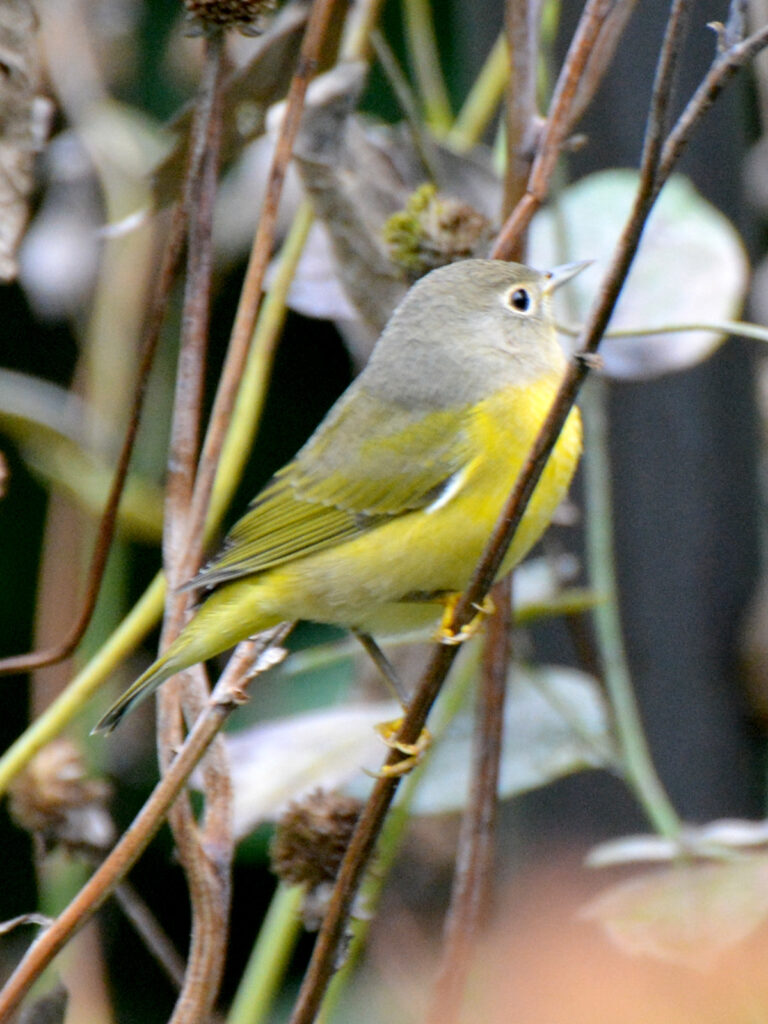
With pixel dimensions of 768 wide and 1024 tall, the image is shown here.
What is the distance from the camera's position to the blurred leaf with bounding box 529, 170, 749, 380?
7.21 ft

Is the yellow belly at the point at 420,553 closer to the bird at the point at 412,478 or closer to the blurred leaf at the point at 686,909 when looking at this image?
the bird at the point at 412,478

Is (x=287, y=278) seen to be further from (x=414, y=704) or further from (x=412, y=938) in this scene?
(x=412, y=938)

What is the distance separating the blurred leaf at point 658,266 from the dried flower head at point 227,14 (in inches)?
31.9

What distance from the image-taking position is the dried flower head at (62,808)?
6.12 feet

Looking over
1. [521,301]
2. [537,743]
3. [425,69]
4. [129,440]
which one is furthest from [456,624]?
[425,69]

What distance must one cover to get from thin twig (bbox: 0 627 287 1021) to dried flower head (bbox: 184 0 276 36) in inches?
33.6

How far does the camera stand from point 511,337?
2.22m

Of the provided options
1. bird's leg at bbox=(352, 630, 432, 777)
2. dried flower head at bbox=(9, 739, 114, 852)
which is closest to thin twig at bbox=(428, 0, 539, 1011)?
bird's leg at bbox=(352, 630, 432, 777)

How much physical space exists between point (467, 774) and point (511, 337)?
915 mm

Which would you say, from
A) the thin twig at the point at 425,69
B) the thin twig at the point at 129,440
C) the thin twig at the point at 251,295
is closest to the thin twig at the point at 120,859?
the thin twig at the point at 251,295

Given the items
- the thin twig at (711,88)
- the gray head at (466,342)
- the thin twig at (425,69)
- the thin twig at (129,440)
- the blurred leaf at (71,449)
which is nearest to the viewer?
the thin twig at (711,88)

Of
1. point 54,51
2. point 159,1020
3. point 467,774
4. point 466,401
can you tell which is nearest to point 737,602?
point 467,774

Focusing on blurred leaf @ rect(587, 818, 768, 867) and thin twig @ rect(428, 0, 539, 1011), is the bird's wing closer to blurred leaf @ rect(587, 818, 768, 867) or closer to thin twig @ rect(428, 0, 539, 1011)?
thin twig @ rect(428, 0, 539, 1011)

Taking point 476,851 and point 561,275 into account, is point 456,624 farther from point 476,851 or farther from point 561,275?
point 561,275
